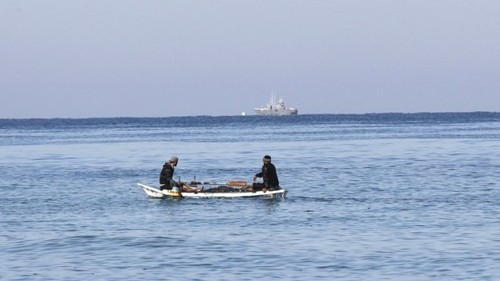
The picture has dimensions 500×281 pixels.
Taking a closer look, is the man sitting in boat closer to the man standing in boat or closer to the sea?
the sea

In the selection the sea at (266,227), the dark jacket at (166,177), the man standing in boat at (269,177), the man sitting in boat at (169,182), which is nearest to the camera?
the sea at (266,227)

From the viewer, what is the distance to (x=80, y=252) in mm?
25516

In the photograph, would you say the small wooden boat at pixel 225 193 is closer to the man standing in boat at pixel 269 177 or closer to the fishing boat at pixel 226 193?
the fishing boat at pixel 226 193

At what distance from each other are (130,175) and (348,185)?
14003mm

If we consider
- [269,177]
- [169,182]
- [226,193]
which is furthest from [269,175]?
[169,182]

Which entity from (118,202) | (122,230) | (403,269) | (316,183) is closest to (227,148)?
(316,183)

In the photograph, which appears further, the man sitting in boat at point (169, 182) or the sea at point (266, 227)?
the man sitting in boat at point (169, 182)

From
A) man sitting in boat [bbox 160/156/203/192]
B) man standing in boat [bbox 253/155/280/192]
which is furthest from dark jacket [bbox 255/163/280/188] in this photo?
man sitting in boat [bbox 160/156/203/192]

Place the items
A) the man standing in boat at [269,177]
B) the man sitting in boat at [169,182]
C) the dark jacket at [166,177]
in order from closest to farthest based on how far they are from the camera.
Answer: the man standing in boat at [269,177], the man sitting in boat at [169,182], the dark jacket at [166,177]

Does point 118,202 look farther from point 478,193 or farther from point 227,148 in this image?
point 227,148

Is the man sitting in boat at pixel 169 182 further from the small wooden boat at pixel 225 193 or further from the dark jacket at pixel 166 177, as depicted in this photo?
Result: the small wooden boat at pixel 225 193

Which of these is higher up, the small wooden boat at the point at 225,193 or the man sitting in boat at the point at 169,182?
the man sitting in boat at the point at 169,182

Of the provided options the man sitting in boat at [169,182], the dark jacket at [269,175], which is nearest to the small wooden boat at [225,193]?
the man sitting in boat at [169,182]

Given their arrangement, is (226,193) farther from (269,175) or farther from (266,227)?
(266,227)
